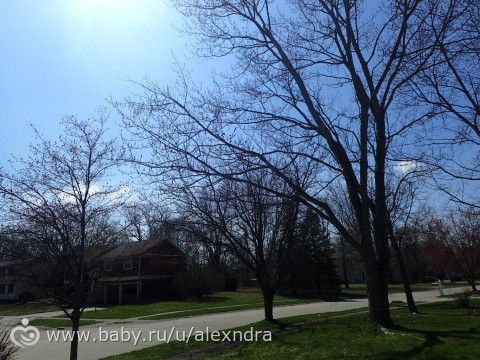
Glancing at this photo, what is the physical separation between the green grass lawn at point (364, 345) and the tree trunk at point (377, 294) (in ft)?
1.20

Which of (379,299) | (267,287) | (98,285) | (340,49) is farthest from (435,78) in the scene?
(267,287)

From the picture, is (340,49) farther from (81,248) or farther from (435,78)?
(81,248)

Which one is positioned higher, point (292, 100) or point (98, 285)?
point (292, 100)

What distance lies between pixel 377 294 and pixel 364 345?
2.92 metres

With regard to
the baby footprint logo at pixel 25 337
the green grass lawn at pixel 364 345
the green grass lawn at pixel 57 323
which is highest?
the green grass lawn at pixel 57 323

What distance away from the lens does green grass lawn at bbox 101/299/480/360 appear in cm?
910

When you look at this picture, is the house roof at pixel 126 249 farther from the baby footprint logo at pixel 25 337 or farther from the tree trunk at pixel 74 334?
the baby footprint logo at pixel 25 337

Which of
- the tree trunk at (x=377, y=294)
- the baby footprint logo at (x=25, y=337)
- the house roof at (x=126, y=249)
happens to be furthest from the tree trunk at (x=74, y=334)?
the baby footprint logo at (x=25, y=337)

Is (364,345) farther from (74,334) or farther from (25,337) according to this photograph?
(25,337)

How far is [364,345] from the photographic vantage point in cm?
1025

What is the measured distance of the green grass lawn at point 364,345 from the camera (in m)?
9.10

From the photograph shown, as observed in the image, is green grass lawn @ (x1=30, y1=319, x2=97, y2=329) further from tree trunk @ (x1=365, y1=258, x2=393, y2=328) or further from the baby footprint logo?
tree trunk @ (x1=365, y1=258, x2=393, y2=328)

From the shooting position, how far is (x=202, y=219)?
61.3 feet

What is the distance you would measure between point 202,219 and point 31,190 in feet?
30.3
